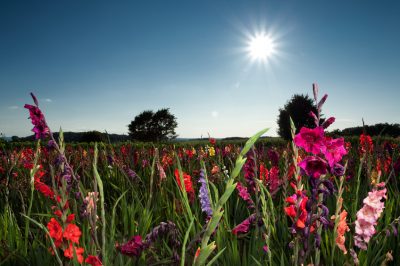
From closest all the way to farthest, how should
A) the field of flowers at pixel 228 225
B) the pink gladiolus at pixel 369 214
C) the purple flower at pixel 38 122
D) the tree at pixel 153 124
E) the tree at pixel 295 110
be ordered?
the field of flowers at pixel 228 225 → the pink gladiolus at pixel 369 214 → the purple flower at pixel 38 122 → the tree at pixel 295 110 → the tree at pixel 153 124

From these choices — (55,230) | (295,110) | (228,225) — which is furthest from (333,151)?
(295,110)

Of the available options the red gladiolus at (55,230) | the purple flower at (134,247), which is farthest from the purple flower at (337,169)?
the red gladiolus at (55,230)

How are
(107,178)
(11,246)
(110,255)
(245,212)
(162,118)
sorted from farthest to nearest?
1. (162,118)
2. (107,178)
3. (245,212)
4. (11,246)
5. (110,255)

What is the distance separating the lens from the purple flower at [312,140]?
42.7 inches

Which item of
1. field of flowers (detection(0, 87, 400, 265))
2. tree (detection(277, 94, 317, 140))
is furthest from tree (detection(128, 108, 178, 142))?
field of flowers (detection(0, 87, 400, 265))

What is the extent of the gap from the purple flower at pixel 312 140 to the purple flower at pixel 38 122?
1239mm

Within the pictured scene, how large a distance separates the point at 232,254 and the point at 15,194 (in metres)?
2.81

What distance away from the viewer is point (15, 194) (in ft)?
11.7

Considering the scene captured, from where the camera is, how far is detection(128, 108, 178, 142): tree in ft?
149

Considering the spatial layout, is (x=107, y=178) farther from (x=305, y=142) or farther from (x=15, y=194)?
(x=305, y=142)

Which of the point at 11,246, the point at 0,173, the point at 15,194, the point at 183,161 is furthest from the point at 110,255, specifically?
the point at 183,161

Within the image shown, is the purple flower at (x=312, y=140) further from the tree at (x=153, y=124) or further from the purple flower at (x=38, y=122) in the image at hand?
the tree at (x=153, y=124)

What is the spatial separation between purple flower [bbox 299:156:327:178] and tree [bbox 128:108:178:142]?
4430cm

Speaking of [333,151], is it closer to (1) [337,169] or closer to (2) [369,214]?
(1) [337,169]
